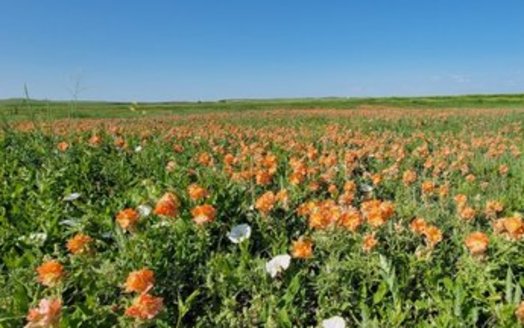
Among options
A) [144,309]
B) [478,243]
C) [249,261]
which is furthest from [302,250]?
[144,309]

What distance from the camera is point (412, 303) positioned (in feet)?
8.29

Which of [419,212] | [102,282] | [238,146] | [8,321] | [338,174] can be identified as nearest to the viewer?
[8,321]

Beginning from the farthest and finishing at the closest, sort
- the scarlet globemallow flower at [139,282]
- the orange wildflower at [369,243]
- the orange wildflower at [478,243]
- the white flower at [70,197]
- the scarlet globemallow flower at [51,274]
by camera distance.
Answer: the white flower at [70,197] → the orange wildflower at [369,243] → the orange wildflower at [478,243] → the scarlet globemallow flower at [51,274] → the scarlet globemallow flower at [139,282]

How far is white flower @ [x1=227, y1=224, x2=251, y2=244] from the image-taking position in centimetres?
306

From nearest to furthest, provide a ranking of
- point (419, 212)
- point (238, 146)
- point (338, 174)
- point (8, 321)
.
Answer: point (8, 321), point (419, 212), point (338, 174), point (238, 146)

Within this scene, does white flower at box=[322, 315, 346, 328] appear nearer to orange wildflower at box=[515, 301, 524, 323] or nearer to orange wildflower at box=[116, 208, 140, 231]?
orange wildflower at box=[515, 301, 524, 323]

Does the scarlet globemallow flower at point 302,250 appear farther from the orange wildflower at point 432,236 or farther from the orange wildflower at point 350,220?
the orange wildflower at point 432,236

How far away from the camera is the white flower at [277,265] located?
8.63 feet

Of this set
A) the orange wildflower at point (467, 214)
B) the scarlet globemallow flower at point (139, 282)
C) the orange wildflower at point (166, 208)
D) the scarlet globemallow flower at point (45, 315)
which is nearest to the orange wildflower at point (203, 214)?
the orange wildflower at point (166, 208)

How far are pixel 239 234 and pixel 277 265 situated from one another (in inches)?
21.3

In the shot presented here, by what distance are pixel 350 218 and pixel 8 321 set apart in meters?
1.79

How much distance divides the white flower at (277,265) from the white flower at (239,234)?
1.36 feet

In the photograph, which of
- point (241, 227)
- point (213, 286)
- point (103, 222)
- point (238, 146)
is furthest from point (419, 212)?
point (238, 146)

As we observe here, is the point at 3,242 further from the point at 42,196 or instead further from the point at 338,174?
the point at 338,174
